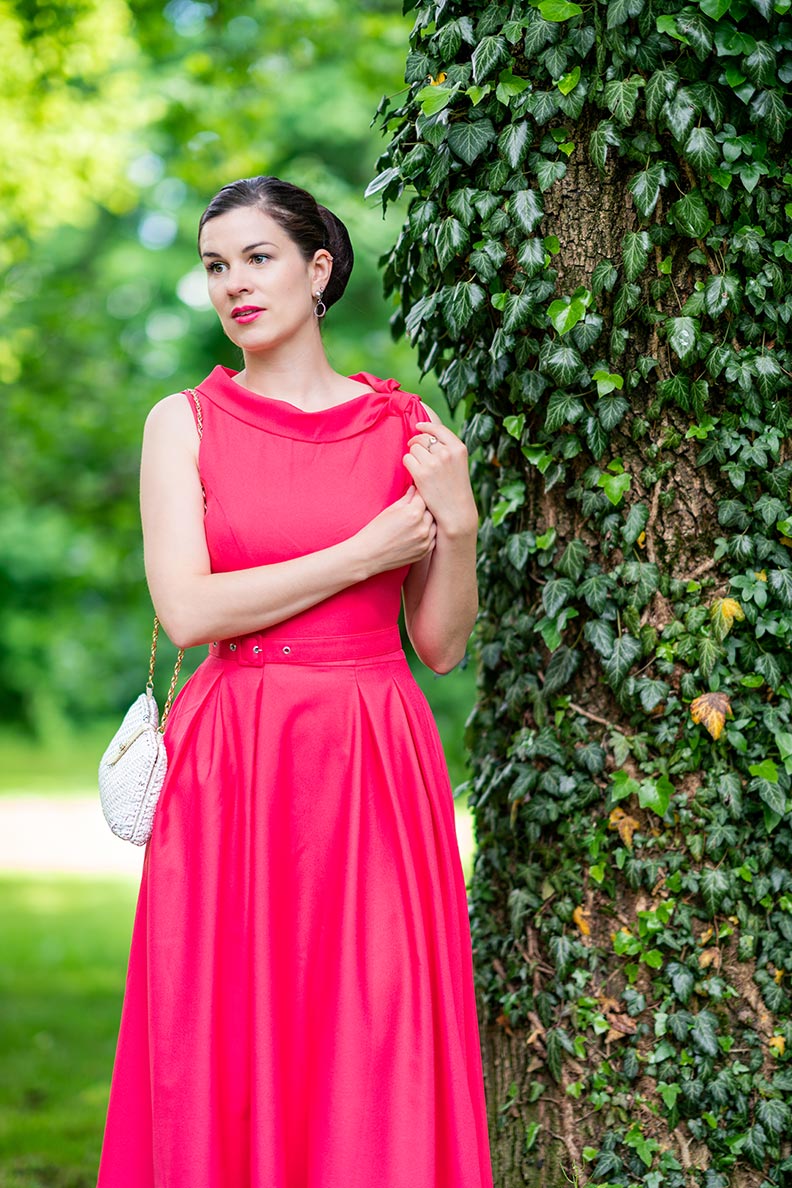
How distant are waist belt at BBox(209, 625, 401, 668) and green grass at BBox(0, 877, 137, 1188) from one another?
2.31 m

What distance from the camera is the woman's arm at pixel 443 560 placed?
7.89 ft

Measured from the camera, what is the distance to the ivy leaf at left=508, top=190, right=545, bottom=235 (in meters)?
2.69

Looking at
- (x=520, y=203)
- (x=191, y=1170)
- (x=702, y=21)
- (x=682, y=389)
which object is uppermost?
(x=702, y=21)

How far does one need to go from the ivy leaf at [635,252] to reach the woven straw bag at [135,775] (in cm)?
90

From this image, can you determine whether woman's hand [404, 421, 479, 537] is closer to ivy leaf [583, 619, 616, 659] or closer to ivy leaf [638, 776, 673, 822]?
ivy leaf [583, 619, 616, 659]

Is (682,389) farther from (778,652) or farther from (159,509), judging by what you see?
(159,509)

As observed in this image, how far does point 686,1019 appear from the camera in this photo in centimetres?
274

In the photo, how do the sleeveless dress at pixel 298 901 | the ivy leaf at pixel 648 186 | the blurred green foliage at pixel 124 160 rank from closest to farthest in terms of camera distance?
1. the sleeveless dress at pixel 298 901
2. the ivy leaf at pixel 648 186
3. the blurred green foliage at pixel 124 160

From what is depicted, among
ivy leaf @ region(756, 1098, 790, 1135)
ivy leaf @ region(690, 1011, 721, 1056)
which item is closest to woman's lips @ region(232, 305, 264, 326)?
ivy leaf @ region(690, 1011, 721, 1056)

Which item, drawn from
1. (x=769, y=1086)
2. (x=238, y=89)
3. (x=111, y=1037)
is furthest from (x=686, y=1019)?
(x=238, y=89)

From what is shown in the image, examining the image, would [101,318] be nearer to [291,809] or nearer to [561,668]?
[561,668]

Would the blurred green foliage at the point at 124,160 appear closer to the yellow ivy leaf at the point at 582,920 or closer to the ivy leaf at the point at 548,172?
the ivy leaf at the point at 548,172

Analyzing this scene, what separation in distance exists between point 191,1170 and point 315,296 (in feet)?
5.18

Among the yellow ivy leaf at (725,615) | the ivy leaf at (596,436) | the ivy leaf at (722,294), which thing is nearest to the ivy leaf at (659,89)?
the ivy leaf at (722,294)
